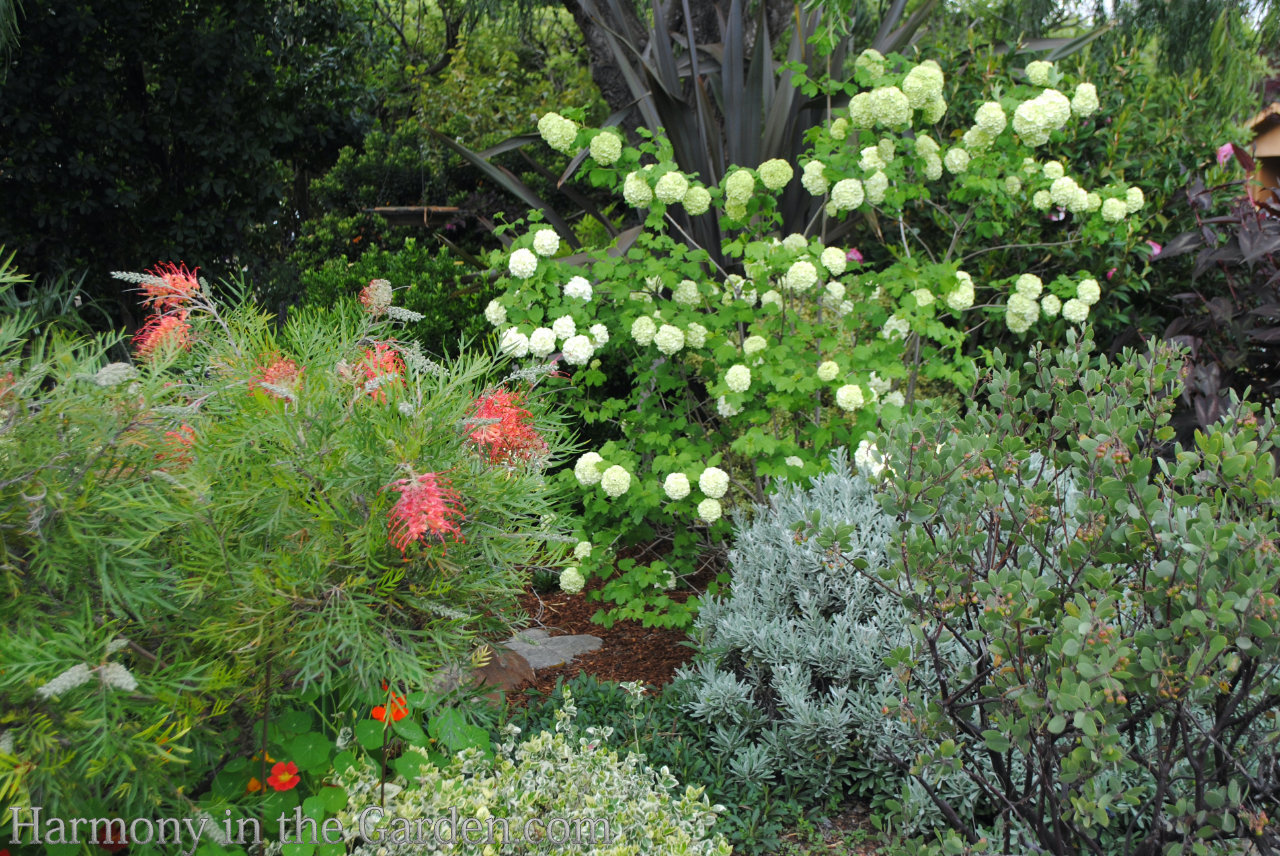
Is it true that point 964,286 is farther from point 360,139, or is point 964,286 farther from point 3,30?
point 360,139

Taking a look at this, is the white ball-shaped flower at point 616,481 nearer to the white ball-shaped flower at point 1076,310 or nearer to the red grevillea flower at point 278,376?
the red grevillea flower at point 278,376

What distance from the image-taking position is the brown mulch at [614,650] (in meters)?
3.18

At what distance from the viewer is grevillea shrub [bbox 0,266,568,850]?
4.31 ft

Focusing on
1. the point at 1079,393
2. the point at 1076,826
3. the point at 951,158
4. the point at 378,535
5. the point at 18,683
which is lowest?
the point at 1076,826

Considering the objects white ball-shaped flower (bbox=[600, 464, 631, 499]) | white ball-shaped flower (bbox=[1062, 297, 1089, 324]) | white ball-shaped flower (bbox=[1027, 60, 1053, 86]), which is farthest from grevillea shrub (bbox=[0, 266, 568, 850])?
white ball-shaped flower (bbox=[1027, 60, 1053, 86])

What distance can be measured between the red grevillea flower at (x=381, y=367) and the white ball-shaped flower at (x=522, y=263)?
128cm

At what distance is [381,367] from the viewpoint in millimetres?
1673

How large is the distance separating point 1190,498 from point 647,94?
139 inches

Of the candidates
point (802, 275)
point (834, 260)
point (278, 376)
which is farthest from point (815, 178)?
point (278, 376)

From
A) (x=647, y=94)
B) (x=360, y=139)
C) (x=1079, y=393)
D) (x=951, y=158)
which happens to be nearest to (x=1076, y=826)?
(x=1079, y=393)

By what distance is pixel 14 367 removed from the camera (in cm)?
142

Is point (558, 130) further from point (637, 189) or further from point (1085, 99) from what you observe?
point (1085, 99)

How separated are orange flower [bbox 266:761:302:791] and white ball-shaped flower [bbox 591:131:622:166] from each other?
224 cm

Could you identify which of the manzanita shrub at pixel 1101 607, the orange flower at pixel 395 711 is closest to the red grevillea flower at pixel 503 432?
the orange flower at pixel 395 711
